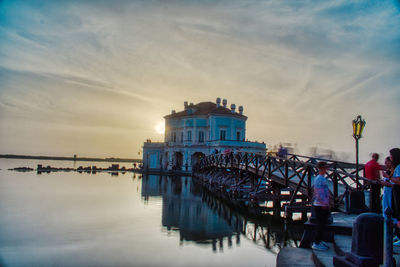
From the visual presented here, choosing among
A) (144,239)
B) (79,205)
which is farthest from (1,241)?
(79,205)

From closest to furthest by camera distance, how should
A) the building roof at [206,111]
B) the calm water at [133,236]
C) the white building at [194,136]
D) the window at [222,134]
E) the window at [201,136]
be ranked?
the calm water at [133,236], the white building at [194,136], the window at [222,134], the building roof at [206,111], the window at [201,136]

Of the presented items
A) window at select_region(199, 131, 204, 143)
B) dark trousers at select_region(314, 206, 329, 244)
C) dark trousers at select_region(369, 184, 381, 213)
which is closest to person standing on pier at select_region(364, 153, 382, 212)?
dark trousers at select_region(369, 184, 381, 213)

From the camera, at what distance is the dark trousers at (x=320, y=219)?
6.14 meters

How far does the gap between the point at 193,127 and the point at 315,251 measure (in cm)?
4331

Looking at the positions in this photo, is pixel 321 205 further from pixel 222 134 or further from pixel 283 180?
pixel 222 134

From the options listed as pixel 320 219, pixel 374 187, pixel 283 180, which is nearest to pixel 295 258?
pixel 320 219

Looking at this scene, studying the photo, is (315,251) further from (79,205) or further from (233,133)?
(233,133)

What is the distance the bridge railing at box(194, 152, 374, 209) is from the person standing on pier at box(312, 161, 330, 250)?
2572 millimetres

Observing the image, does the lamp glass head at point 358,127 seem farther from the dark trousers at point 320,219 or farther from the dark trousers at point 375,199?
the dark trousers at point 320,219

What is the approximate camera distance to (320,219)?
20.4 ft

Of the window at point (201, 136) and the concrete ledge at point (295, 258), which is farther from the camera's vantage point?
the window at point (201, 136)

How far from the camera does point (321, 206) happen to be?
6.28m

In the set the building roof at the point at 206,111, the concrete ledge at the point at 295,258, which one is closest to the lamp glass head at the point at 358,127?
the concrete ledge at the point at 295,258

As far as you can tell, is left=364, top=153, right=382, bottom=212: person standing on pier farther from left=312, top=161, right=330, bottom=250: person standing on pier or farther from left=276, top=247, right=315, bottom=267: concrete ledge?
left=276, top=247, right=315, bottom=267: concrete ledge
